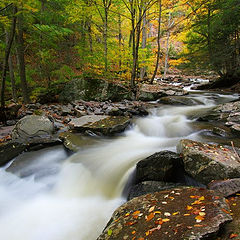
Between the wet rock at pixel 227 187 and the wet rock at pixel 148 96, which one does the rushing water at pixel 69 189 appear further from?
the wet rock at pixel 148 96

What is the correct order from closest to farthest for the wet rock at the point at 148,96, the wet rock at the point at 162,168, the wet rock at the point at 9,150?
1. the wet rock at the point at 162,168
2. the wet rock at the point at 9,150
3. the wet rock at the point at 148,96

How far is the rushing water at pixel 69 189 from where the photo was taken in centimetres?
288

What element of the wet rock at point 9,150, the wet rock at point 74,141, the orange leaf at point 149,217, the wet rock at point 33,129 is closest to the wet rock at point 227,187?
the orange leaf at point 149,217

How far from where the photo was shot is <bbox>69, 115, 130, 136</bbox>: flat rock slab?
17.9 feet

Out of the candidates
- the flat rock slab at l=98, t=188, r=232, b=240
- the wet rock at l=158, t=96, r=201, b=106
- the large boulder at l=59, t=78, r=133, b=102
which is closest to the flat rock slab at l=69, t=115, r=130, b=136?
the flat rock slab at l=98, t=188, r=232, b=240

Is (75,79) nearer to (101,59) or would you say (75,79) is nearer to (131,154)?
(101,59)

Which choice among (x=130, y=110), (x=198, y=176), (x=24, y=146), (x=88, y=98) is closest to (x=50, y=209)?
(x=24, y=146)

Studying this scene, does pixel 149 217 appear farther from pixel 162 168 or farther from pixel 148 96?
pixel 148 96

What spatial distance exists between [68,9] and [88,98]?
15.3 feet

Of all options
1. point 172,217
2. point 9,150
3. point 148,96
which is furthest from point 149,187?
point 148,96

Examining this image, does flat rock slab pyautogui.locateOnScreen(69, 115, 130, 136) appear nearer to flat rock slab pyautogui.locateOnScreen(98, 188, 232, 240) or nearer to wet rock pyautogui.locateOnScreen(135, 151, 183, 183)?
wet rock pyautogui.locateOnScreen(135, 151, 183, 183)

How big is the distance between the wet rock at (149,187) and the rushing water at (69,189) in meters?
0.31

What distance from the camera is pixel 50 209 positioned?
3.24m

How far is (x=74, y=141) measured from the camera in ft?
16.2
